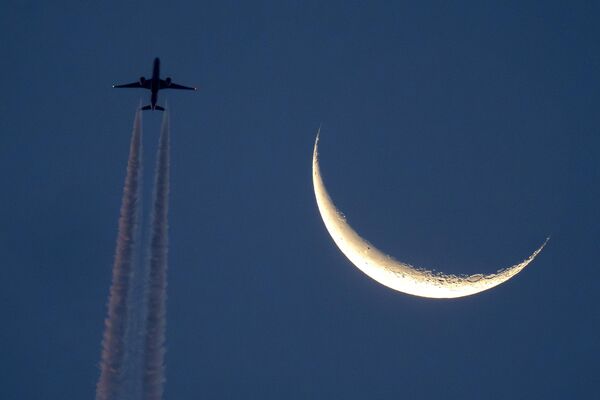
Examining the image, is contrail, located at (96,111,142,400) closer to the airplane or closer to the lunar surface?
the airplane

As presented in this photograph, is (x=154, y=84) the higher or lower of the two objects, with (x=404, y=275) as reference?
higher

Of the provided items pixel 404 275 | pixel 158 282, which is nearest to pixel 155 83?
pixel 158 282

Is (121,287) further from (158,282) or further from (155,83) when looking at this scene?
(155,83)

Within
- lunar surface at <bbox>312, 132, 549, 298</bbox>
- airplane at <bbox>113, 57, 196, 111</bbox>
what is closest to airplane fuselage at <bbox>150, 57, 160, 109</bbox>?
airplane at <bbox>113, 57, 196, 111</bbox>

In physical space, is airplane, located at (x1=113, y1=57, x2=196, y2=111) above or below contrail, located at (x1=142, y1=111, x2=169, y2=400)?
above

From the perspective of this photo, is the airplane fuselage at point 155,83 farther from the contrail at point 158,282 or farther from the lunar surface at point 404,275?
the lunar surface at point 404,275

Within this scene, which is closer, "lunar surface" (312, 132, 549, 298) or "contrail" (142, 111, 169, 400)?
"contrail" (142, 111, 169, 400)

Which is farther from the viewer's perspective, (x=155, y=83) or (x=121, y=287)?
(x=155, y=83)
